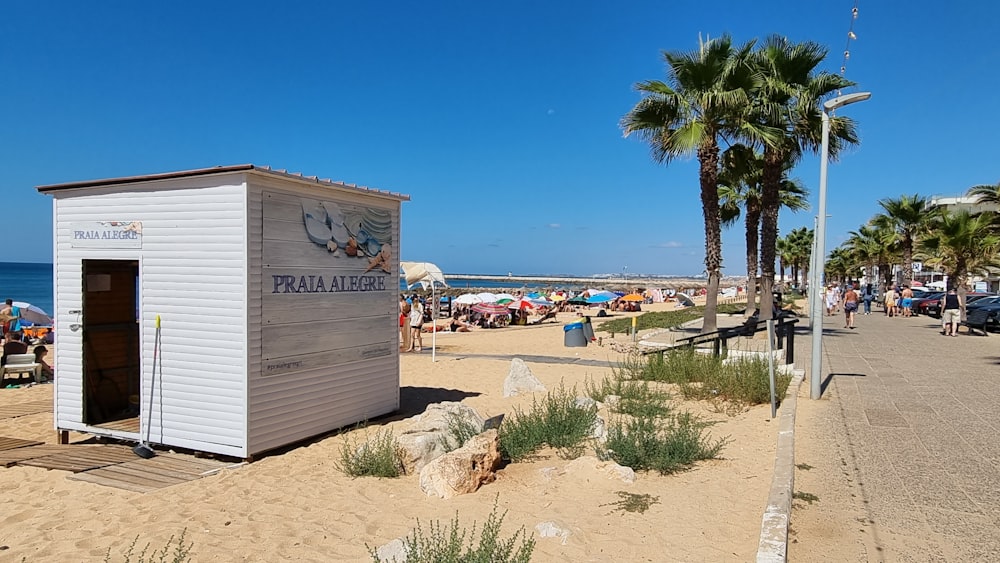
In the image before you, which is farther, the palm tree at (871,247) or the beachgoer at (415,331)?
the palm tree at (871,247)

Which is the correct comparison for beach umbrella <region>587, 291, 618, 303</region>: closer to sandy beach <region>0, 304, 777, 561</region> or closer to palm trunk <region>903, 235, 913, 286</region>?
palm trunk <region>903, 235, 913, 286</region>

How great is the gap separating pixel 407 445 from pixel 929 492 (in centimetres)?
443

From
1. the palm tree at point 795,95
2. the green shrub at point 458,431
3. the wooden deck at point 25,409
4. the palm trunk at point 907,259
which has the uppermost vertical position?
the palm tree at point 795,95

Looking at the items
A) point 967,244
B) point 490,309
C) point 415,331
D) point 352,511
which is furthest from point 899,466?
point 967,244

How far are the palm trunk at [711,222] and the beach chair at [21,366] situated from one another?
14.2 meters

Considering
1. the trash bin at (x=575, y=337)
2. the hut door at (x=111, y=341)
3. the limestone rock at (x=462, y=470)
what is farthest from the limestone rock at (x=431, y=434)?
the trash bin at (x=575, y=337)

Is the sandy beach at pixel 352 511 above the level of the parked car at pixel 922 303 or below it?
below

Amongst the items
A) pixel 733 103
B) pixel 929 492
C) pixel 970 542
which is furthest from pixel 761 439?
pixel 733 103

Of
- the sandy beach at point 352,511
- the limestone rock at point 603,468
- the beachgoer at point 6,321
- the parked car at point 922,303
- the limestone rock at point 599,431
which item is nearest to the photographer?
the sandy beach at point 352,511

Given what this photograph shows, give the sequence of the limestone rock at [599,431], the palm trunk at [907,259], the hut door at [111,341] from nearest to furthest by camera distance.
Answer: the limestone rock at [599,431] → the hut door at [111,341] → the palm trunk at [907,259]

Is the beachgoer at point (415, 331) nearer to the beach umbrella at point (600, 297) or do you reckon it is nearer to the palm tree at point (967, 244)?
the palm tree at point (967, 244)

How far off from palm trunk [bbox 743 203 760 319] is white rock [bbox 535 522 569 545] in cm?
2319

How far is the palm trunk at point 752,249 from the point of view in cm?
2619

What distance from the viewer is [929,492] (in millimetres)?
5219
